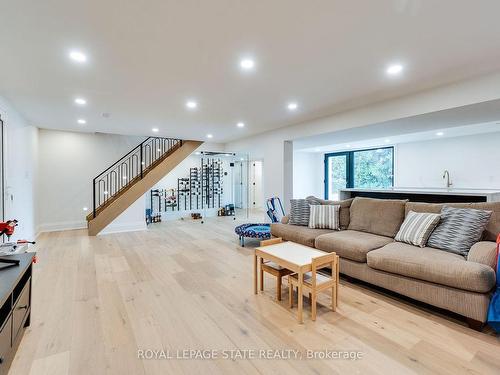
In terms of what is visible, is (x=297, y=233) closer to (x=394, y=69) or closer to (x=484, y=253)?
(x=484, y=253)

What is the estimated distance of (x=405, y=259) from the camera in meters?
2.60

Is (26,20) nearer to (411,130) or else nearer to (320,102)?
(320,102)

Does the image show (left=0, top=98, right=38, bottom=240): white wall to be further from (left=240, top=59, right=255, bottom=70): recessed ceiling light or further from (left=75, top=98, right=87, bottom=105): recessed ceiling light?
(left=240, top=59, right=255, bottom=70): recessed ceiling light

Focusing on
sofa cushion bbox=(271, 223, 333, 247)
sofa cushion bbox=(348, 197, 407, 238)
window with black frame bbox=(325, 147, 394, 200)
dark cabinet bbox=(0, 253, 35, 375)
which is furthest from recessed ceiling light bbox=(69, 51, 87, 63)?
window with black frame bbox=(325, 147, 394, 200)

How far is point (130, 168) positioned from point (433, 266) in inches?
299

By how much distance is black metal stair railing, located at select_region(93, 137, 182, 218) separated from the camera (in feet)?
23.3

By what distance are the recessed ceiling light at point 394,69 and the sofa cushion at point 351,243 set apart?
2052mm

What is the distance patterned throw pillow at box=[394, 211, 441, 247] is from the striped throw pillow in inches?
35.6

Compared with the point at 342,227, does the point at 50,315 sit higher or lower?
lower

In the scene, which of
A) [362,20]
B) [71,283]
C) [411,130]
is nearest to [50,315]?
[71,283]

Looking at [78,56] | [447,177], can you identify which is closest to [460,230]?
[78,56]

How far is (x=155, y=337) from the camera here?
2.15 meters

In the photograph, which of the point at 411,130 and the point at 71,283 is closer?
the point at 71,283

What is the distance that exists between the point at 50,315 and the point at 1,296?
1247 mm
